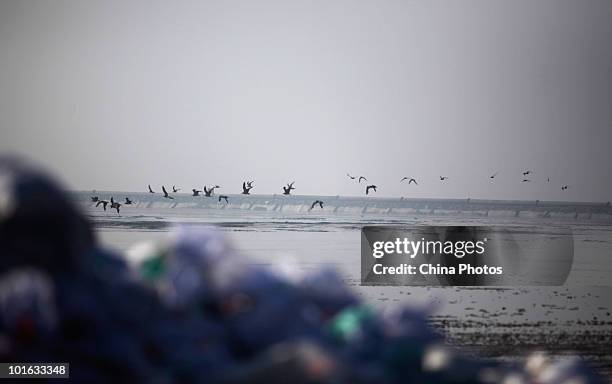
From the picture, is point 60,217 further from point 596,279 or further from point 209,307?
point 596,279

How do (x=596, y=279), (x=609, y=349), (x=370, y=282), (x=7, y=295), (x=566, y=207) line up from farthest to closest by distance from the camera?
1. (x=566, y=207)
2. (x=596, y=279)
3. (x=370, y=282)
4. (x=609, y=349)
5. (x=7, y=295)

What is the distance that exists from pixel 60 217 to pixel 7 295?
0.04m

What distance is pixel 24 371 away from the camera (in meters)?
Answer: 0.34

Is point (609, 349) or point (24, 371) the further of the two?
point (609, 349)

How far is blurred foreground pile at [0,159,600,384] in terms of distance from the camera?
329 millimetres

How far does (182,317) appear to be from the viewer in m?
0.39

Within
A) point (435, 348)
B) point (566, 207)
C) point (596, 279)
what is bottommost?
point (566, 207)

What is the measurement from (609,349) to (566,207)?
1295 inches

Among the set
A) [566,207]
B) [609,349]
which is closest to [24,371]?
[609,349]

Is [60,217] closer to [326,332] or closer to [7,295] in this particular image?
[7,295]

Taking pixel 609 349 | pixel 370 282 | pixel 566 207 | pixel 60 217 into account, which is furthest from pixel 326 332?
pixel 566 207

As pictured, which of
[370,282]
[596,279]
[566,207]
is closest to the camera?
[370,282]

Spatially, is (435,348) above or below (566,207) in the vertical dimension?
above

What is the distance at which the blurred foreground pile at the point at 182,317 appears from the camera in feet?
1.08
